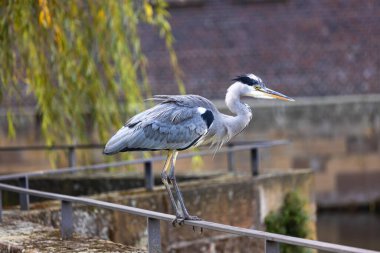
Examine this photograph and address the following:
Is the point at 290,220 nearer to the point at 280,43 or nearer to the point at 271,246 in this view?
the point at 271,246

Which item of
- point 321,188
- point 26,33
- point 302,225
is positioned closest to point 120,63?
point 26,33

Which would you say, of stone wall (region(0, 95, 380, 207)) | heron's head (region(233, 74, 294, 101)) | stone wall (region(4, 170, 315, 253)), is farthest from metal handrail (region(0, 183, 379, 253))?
stone wall (region(0, 95, 380, 207))

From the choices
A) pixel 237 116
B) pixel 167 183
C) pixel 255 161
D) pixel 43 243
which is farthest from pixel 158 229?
pixel 255 161

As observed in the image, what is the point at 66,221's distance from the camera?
690 cm

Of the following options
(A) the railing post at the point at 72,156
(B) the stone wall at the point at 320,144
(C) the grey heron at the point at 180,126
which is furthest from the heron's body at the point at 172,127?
(B) the stone wall at the point at 320,144

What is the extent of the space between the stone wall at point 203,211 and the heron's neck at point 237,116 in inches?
87.0

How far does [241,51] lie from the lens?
16.5 m

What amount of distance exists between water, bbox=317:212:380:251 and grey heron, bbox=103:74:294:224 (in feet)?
25.4

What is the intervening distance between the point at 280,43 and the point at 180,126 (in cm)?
1041

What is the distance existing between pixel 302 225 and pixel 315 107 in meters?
6.26

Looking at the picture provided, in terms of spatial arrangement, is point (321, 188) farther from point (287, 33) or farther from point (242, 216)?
point (242, 216)

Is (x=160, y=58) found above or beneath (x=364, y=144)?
above

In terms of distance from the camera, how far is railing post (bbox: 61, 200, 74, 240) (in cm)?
689

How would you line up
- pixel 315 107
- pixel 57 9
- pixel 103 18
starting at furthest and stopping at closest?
1. pixel 315 107
2. pixel 103 18
3. pixel 57 9
